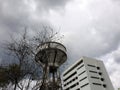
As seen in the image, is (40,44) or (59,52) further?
(59,52)

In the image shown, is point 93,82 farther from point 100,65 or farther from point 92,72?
point 100,65

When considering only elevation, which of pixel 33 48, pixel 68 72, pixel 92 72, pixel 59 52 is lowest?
pixel 33 48

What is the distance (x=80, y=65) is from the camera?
62.2 metres

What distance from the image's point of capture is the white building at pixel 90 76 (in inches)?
2248

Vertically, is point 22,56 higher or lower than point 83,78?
lower

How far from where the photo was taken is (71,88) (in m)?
68.7

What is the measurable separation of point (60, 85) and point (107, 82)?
53.1 meters

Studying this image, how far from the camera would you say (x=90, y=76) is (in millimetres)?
57531

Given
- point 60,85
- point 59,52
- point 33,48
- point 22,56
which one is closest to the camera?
point 22,56

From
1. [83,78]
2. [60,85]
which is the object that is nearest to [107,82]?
[83,78]

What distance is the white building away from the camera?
187 ft

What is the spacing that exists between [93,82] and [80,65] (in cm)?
786

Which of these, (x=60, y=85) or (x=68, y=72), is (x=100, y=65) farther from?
(x=60, y=85)

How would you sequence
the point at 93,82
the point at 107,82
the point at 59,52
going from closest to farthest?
the point at 59,52 < the point at 93,82 < the point at 107,82
